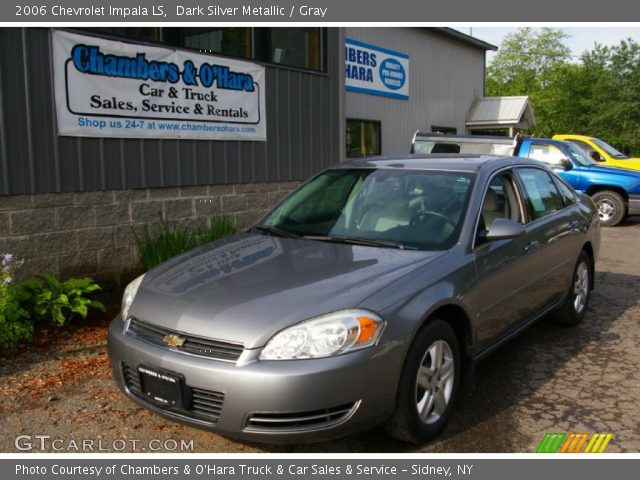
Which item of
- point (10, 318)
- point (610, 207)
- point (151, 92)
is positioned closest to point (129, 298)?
point (10, 318)

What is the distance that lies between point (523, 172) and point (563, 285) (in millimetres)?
1100

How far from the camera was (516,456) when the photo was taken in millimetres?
3217

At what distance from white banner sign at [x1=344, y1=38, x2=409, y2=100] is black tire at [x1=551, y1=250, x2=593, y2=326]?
8.11 m

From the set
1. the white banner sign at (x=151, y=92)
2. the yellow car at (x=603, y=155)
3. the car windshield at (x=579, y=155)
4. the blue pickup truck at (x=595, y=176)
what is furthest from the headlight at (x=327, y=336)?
the yellow car at (x=603, y=155)

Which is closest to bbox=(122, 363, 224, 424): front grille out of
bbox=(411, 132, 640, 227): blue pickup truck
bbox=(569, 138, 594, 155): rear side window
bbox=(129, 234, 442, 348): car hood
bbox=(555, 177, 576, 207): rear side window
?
bbox=(129, 234, 442, 348): car hood

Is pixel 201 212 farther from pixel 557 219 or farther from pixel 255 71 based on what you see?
pixel 557 219

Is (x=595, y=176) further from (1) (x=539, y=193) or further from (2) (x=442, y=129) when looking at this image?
(1) (x=539, y=193)

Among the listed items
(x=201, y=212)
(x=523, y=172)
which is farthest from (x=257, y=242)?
(x=201, y=212)

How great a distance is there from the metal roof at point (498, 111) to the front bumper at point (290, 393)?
54.9 ft

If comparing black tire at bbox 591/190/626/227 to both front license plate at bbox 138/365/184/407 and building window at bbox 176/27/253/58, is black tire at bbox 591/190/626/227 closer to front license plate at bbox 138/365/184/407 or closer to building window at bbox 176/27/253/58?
building window at bbox 176/27/253/58

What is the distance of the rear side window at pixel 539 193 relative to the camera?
474cm

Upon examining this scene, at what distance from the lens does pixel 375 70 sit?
544 inches

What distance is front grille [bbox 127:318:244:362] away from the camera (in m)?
2.89

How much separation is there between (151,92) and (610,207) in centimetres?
1080
